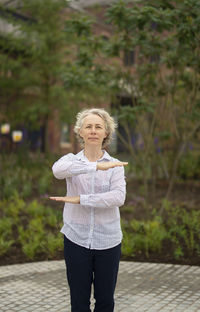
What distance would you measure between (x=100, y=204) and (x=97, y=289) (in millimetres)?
583

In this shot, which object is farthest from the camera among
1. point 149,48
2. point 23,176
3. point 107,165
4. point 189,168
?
point 189,168

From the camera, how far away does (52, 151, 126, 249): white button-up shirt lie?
267cm

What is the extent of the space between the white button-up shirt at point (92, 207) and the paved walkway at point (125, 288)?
1.37m

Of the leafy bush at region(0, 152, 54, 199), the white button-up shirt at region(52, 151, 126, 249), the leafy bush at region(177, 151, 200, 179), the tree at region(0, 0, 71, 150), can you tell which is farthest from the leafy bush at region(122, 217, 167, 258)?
the tree at region(0, 0, 71, 150)

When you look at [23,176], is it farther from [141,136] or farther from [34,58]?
[34,58]

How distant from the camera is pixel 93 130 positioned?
2.75m

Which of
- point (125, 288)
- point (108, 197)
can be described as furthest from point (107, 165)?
point (125, 288)

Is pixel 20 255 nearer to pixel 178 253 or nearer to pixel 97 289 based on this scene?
pixel 178 253

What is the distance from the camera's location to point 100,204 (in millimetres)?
2631

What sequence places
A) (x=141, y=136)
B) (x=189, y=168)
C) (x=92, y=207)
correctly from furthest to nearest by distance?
(x=189, y=168)
(x=141, y=136)
(x=92, y=207)

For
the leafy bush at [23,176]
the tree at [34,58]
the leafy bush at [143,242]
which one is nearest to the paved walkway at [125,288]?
the leafy bush at [143,242]

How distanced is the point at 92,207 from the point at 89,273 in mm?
421

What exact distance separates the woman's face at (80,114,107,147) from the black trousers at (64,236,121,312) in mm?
631

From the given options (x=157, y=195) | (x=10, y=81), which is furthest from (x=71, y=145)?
(x=157, y=195)
